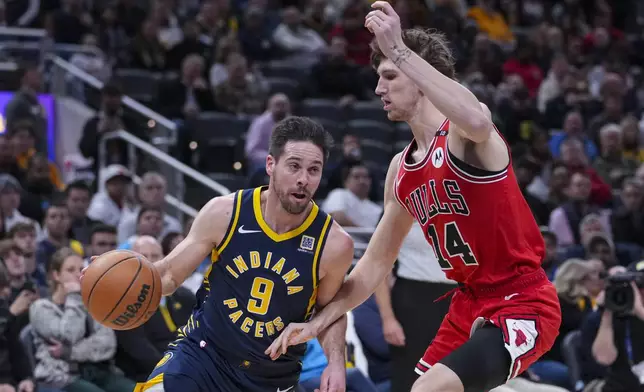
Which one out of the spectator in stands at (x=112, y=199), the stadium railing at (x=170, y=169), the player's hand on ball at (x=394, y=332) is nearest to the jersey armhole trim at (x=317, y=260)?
the player's hand on ball at (x=394, y=332)

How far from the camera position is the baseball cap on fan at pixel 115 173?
37.0 feet

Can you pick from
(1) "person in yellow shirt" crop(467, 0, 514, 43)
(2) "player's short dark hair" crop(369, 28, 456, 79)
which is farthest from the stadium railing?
(1) "person in yellow shirt" crop(467, 0, 514, 43)

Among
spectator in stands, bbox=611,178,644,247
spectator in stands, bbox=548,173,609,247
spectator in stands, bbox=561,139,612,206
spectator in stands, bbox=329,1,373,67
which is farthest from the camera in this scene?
spectator in stands, bbox=329,1,373,67

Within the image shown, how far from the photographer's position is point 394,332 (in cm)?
759

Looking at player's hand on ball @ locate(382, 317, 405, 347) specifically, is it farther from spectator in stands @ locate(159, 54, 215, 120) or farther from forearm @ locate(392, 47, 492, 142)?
spectator in stands @ locate(159, 54, 215, 120)

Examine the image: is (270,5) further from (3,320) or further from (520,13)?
(3,320)

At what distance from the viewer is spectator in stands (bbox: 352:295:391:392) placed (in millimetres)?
9008

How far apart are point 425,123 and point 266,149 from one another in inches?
278

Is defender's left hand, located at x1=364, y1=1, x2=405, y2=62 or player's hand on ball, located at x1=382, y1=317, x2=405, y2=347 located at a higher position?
defender's left hand, located at x1=364, y1=1, x2=405, y2=62

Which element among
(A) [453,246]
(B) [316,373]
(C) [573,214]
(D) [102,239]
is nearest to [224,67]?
(C) [573,214]

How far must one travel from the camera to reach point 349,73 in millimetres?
14531

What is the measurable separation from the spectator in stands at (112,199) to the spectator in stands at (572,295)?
4.45 metres

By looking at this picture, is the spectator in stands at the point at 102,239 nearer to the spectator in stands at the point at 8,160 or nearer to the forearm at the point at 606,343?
the spectator in stands at the point at 8,160

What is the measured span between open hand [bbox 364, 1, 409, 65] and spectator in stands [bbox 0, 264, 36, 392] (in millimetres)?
4184
